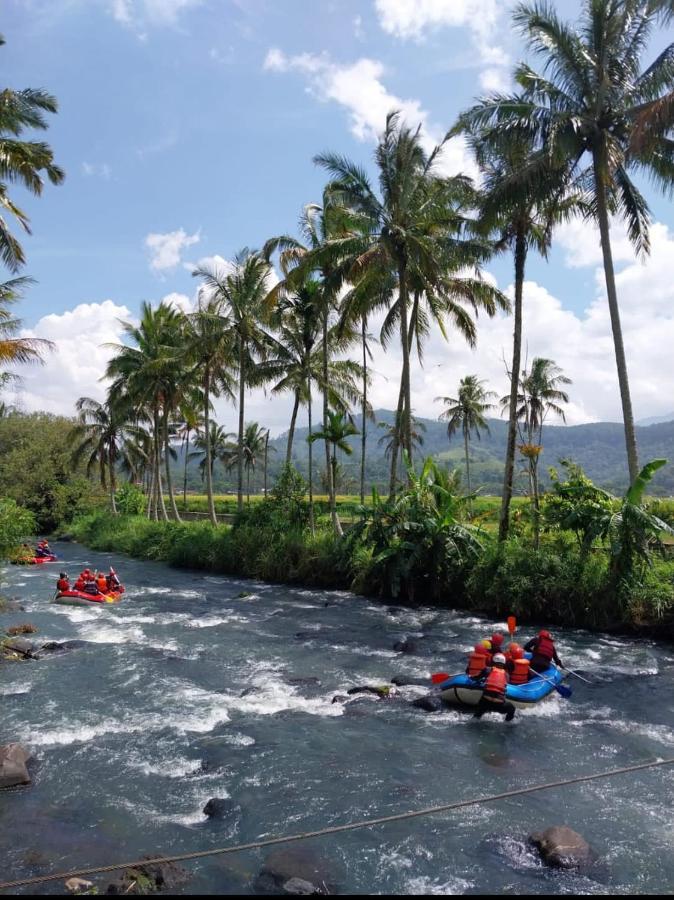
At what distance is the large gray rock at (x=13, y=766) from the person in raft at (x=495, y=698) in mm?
6815

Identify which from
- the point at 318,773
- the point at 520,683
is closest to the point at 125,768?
the point at 318,773

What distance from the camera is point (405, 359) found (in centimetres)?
2338

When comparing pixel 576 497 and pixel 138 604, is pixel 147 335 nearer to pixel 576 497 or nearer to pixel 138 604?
pixel 138 604

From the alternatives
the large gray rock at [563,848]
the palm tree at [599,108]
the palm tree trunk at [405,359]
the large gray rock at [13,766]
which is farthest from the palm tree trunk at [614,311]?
the large gray rock at [13,766]

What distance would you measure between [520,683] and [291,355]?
20274 millimetres

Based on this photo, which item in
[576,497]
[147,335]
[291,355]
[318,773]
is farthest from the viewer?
[147,335]

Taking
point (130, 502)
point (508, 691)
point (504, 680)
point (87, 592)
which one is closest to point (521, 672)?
point (508, 691)

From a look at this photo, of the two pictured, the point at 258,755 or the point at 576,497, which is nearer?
the point at 258,755

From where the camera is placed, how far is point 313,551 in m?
24.4

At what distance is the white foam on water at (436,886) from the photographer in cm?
623

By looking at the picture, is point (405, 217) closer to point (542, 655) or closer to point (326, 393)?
point (326, 393)

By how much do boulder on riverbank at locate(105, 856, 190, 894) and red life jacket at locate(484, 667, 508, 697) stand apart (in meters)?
5.86

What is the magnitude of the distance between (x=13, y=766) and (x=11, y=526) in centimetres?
794

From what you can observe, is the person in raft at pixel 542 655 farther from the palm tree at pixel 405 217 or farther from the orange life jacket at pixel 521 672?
the palm tree at pixel 405 217
